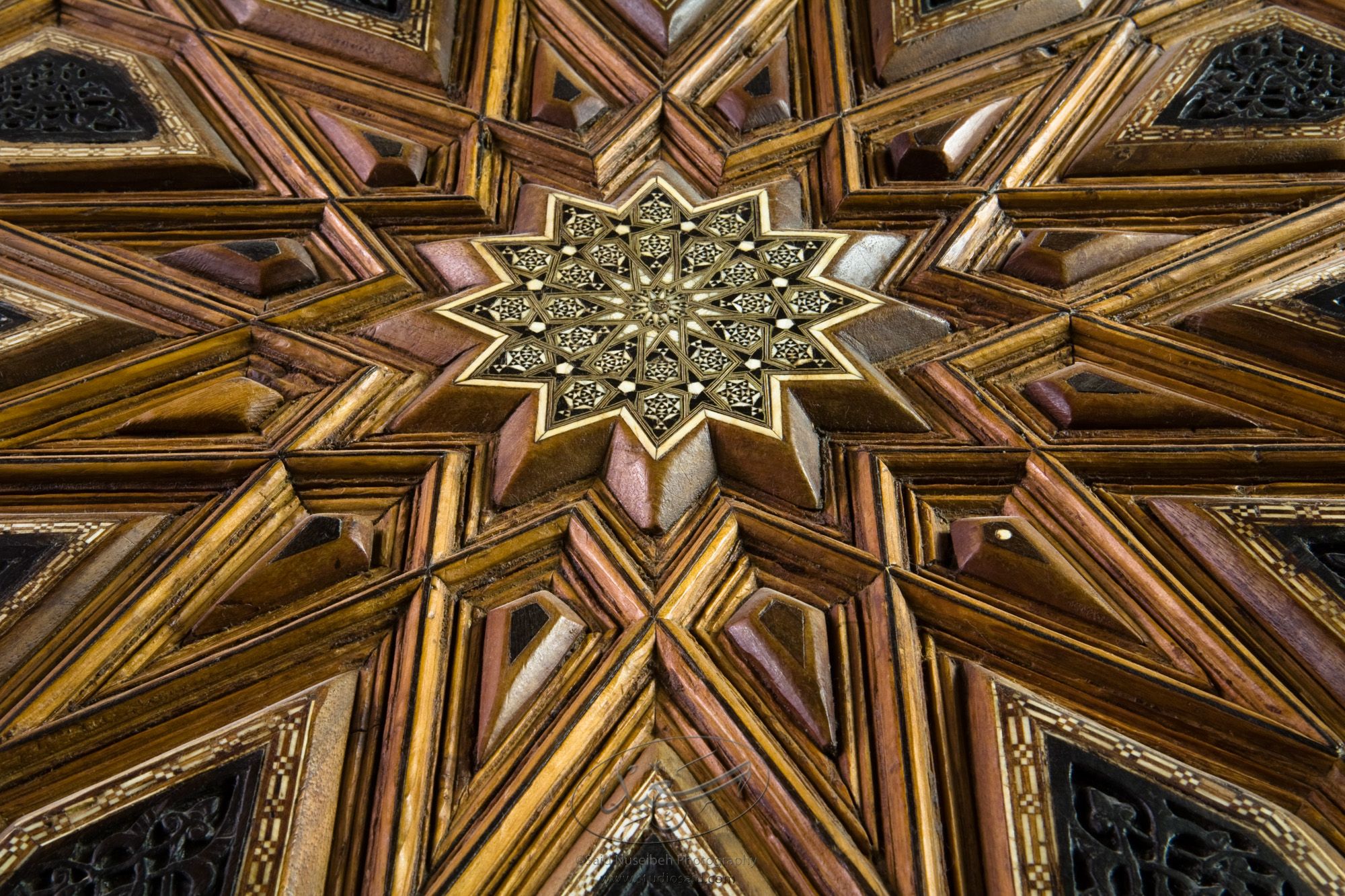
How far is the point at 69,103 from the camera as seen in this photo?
3.30 metres

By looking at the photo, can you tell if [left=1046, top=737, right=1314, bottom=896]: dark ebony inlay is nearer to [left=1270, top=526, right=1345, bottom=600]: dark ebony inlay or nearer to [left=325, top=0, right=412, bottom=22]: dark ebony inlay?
[left=1270, top=526, right=1345, bottom=600]: dark ebony inlay

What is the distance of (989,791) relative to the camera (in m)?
1.99

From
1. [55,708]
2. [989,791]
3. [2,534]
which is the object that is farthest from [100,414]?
[989,791]

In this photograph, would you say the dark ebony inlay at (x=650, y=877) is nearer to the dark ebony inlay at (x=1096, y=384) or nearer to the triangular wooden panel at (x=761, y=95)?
the dark ebony inlay at (x=1096, y=384)

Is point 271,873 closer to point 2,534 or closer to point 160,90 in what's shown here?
point 2,534

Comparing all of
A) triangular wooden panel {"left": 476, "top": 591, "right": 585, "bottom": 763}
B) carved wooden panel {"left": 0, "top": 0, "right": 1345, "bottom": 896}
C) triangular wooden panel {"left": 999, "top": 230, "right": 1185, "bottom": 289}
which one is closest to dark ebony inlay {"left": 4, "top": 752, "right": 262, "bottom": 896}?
carved wooden panel {"left": 0, "top": 0, "right": 1345, "bottom": 896}

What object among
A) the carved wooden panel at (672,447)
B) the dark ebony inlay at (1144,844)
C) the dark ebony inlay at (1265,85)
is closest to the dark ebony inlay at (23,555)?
the carved wooden panel at (672,447)

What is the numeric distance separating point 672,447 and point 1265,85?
2.25m

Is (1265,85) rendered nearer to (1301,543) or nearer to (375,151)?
(1301,543)

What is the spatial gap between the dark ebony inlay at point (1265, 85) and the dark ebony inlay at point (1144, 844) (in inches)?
85.0

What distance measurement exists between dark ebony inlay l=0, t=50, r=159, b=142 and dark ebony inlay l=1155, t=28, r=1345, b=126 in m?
3.17

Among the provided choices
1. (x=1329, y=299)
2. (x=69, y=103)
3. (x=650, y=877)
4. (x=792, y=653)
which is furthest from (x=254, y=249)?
(x=1329, y=299)

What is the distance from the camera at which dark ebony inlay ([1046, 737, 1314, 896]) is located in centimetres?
182

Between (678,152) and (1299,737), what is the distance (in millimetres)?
2528
